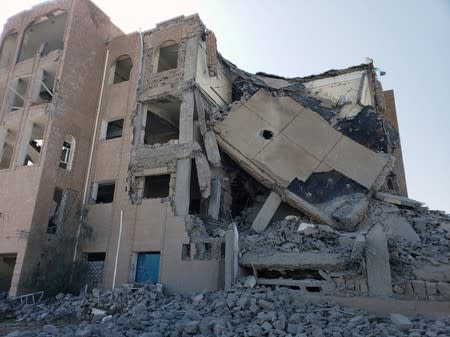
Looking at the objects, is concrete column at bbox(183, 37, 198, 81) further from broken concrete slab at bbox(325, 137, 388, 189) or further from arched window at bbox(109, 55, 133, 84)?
broken concrete slab at bbox(325, 137, 388, 189)

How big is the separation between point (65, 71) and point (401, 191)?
54.0ft

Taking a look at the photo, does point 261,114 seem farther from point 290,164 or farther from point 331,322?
point 331,322

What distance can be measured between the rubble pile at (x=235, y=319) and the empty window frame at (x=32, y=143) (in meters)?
7.28

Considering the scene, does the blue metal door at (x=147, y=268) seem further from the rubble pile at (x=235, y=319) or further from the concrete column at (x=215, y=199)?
the concrete column at (x=215, y=199)

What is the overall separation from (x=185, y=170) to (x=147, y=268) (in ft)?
12.4

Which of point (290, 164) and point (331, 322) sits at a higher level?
point (290, 164)

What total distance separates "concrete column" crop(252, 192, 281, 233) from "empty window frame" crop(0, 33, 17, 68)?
48.8ft

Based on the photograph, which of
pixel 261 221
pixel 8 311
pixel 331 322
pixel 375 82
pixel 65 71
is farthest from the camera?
pixel 375 82

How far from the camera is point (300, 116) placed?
49.9 ft

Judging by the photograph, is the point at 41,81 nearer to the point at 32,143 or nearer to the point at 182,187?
the point at 32,143

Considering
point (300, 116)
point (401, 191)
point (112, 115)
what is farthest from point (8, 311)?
point (401, 191)

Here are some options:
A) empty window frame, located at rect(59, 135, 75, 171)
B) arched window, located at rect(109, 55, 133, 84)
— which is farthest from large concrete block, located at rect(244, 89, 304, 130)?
empty window frame, located at rect(59, 135, 75, 171)

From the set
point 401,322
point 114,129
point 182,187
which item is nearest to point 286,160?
point 182,187

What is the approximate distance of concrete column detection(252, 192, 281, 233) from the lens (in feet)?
44.8
